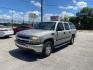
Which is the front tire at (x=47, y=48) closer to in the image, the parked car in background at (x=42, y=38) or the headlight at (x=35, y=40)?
the parked car in background at (x=42, y=38)

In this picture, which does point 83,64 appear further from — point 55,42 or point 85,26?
point 85,26

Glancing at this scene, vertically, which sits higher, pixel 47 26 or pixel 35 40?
pixel 47 26

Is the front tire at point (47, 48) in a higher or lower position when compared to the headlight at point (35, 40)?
lower

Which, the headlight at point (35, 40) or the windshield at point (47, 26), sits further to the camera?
the windshield at point (47, 26)

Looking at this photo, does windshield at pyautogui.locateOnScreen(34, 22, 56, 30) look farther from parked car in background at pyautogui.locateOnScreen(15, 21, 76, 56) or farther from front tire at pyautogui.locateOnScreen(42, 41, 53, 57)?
front tire at pyautogui.locateOnScreen(42, 41, 53, 57)

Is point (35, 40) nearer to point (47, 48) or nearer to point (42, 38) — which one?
point (42, 38)

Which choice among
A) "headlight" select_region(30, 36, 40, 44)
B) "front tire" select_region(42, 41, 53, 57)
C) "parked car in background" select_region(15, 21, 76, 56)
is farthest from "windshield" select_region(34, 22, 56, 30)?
"headlight" select_region(30, 36, 40, 44)

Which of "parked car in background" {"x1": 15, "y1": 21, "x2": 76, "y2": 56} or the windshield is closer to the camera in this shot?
"parked car in background" {"x1": 15, "y1": 21, "x2": 76, "y2": 56}

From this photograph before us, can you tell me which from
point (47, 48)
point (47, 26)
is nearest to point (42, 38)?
point (47, 48)

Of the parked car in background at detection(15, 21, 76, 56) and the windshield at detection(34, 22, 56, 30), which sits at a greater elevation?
the windshield at detection(34, 22, 56, 30)

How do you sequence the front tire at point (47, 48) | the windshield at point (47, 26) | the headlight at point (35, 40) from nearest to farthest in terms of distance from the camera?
the headlight at point (35, 40) < the front tire at point (47, 48) < the windshield at point (47, 26)

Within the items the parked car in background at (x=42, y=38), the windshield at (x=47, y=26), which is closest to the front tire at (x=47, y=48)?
the parked car in background at (x=42, y=38)

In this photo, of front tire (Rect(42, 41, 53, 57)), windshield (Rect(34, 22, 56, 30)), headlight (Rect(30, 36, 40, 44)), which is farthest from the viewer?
windshield (Rect(34, 22, 56, 30))

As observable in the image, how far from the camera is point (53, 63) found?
20.8 ft
